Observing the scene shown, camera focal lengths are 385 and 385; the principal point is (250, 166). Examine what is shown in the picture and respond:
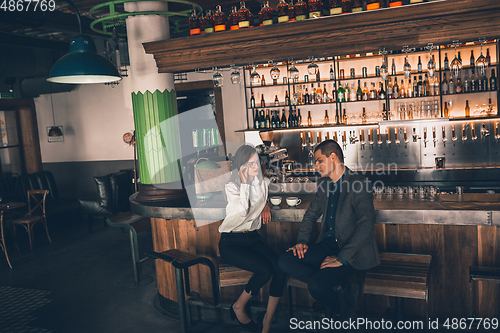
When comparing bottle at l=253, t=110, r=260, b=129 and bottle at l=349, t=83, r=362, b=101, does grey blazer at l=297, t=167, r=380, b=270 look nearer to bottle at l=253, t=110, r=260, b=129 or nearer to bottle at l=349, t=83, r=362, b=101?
bottle at l=349, t=83, r=362, b=101

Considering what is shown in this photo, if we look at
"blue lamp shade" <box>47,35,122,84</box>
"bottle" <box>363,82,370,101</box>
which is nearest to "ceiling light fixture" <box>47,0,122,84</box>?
"blue lamp shade" <box>47,35,122,84</box>

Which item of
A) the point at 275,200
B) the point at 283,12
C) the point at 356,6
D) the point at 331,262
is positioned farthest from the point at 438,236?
the point at 283,12

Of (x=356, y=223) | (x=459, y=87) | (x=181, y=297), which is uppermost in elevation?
(x=459, y=87)

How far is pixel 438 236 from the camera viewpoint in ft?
9.55

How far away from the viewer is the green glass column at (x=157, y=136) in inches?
147

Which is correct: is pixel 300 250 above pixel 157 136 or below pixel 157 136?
below

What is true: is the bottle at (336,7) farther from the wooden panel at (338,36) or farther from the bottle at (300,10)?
the bottle at (300,10)

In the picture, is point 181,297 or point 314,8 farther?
point 314,8

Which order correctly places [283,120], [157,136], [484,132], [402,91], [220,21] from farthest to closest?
[283,120], [402,91], [484,132], [157,136], [220,21]

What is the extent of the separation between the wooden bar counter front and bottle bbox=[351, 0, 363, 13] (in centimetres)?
150

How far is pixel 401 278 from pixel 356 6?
2.11 metres

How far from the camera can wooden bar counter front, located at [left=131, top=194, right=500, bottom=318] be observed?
2752mm

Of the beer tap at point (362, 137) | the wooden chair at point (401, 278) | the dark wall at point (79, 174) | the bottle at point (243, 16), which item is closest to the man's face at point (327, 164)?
the wooden chair at point (401, 278)

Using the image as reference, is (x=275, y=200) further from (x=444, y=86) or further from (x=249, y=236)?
(x=444, y=86)
